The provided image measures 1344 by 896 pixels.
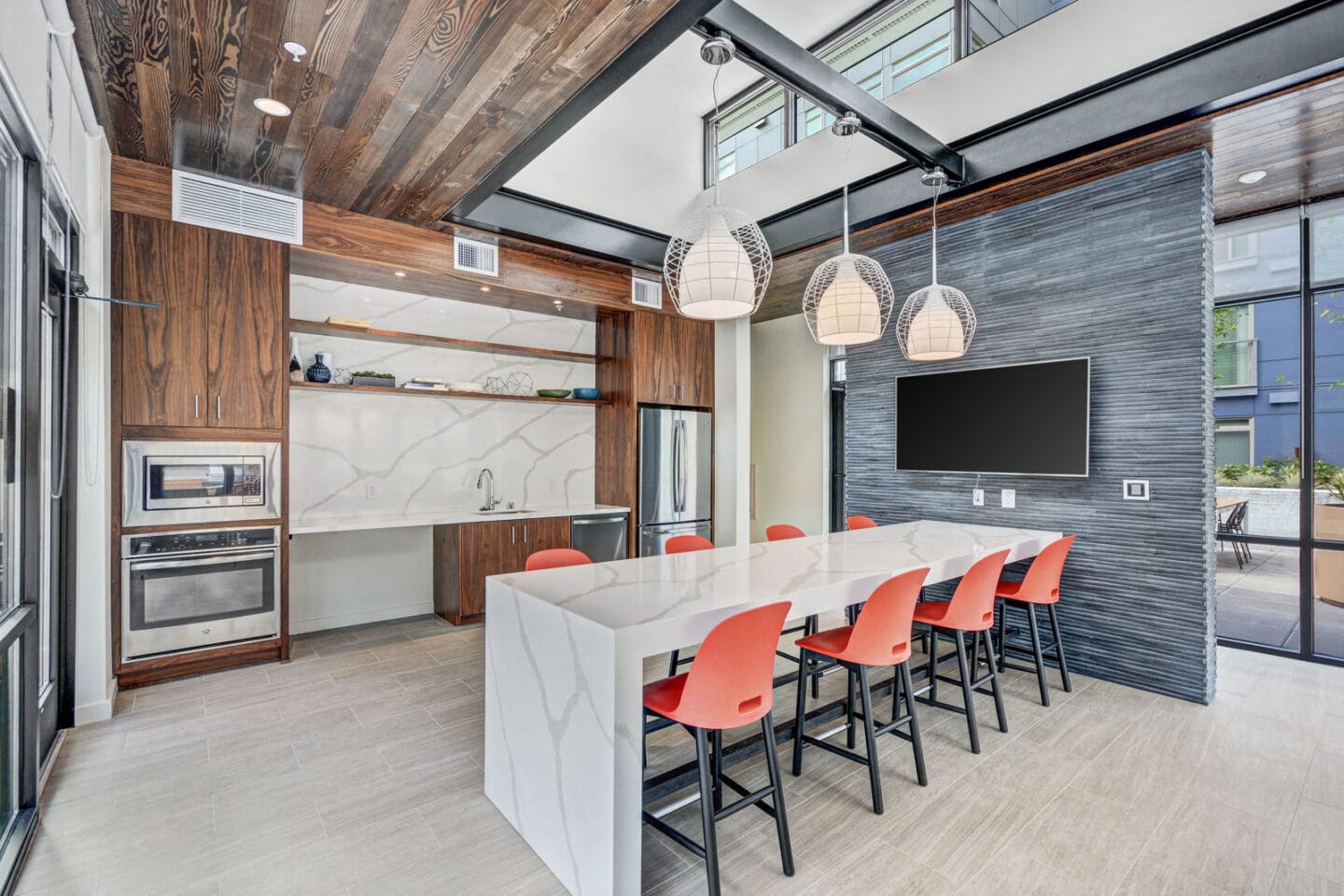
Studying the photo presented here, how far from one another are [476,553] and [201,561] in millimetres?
1641

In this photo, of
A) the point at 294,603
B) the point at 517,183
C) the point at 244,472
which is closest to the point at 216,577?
the point at 244,472

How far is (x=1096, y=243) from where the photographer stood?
368 cm

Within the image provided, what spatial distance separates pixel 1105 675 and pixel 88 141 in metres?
5.96

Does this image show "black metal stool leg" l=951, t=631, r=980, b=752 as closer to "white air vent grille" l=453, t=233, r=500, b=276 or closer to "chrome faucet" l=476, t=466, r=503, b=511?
"chrome faucet" l=476, t=466, r=503, b=511

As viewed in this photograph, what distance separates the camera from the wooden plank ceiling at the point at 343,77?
225 cm

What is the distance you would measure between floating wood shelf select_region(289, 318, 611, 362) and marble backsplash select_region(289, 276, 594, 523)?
0.29 ft

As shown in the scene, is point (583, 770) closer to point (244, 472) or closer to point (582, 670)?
point (582, 670)

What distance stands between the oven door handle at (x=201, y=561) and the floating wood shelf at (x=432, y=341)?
4.77 ft

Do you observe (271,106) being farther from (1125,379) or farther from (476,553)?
(1125,379)

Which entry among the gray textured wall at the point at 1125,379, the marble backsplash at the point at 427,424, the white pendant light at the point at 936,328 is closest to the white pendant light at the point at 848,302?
the white pendant light at the point at 936,328

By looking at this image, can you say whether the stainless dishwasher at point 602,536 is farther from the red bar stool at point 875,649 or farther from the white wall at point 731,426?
the red bar stool at point 875,649

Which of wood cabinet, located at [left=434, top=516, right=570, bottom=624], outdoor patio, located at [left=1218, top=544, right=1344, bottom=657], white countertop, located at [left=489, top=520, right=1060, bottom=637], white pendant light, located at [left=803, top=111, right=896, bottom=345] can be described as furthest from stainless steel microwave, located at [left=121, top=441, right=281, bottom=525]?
outdoor patio, located at [left=1218, top=544, right=1344, bottom=657]

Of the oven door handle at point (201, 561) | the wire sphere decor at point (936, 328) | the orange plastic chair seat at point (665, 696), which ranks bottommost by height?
the orange plastic chair seat at point (665, 696)

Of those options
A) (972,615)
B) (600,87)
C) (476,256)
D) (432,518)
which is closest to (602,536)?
(432,518)
